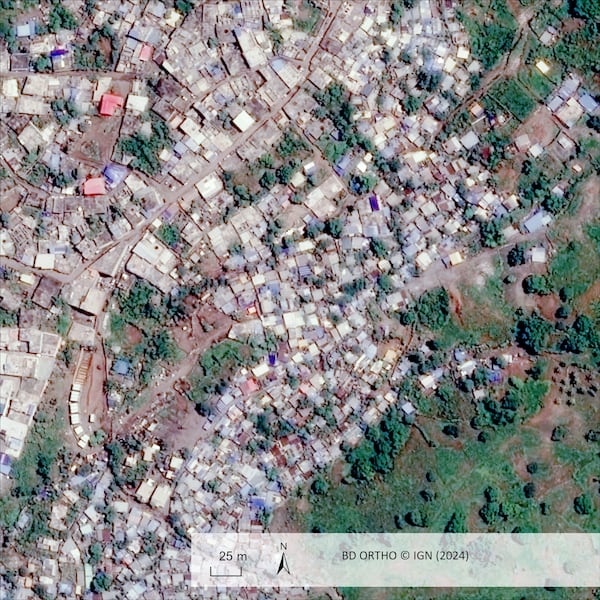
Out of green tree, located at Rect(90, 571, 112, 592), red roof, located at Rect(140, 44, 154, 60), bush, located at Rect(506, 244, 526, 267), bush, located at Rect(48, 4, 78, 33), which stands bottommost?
green tree, located at Rect(90, 571, 112, 592)

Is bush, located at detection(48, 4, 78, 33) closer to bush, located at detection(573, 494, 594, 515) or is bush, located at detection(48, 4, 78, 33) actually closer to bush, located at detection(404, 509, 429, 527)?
bush, located at detection(404, 509, 429, 527)

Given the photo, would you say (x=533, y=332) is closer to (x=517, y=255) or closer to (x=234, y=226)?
(x=517, y=255)

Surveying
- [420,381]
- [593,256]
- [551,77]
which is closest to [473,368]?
[420,381]

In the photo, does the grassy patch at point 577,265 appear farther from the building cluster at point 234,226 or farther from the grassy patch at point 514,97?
the grassy patch at point 514,97

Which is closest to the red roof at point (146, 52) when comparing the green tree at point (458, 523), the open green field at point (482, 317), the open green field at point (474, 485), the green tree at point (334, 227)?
the green tree at point (334, 227)

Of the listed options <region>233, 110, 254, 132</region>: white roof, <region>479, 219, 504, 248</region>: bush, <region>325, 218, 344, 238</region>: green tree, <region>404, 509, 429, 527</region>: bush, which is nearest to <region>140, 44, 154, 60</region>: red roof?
<region>233, 110, 254, 132</region>: white roof

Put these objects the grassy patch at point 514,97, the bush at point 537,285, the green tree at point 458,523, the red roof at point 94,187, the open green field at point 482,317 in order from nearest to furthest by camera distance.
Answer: the green tree at point 458,523 < the bush at point 537,285 < the red roof at point 94,187 < the open green field at point 482,317 < the grassy patch at point 514,97
